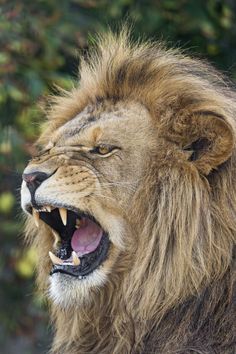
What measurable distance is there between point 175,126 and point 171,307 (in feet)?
2.07

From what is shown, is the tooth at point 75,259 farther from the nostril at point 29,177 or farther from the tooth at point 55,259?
the nostril at point 29,177

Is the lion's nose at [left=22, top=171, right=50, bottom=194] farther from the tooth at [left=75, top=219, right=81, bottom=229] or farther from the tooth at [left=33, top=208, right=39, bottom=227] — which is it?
the tooth at [left=75, top=219, right=81, bottom=229]

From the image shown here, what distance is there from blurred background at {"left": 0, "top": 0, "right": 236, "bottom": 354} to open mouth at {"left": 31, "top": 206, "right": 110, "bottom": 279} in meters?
1.58

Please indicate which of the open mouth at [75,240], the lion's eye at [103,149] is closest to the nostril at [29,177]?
the open mouth at [75,240]

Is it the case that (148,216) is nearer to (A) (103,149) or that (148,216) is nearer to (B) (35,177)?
(A) (103,149)

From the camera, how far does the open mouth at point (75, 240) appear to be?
402 cm

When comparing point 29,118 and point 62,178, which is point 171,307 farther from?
point 29,118

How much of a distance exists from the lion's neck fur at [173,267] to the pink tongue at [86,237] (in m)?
0.12

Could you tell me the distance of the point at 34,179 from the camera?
3.95 meters

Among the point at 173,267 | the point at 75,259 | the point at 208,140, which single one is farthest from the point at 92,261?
the point at 208,140

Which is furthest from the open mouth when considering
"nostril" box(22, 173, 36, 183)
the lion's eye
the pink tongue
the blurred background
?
the blurred background

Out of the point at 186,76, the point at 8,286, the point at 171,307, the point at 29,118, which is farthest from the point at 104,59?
the point at 8,286

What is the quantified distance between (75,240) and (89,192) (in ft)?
0.83

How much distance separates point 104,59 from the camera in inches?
174
